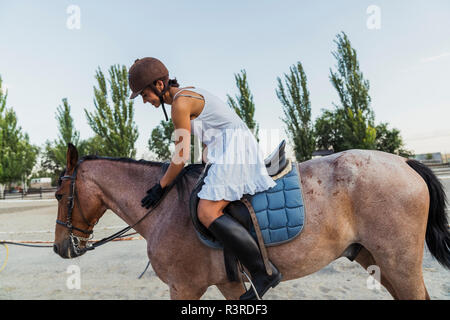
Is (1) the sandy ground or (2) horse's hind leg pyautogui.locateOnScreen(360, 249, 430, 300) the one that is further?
(1) the sandy ground

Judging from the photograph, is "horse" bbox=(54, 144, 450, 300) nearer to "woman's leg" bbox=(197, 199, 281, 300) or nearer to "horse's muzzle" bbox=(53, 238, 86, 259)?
"woman's leg" bbox=(197, 199, 281, 300)

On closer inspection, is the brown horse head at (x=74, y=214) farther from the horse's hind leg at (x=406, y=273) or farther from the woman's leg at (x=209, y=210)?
the horse's hind leg at (x=406, y=273)

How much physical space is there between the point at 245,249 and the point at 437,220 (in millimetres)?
1442

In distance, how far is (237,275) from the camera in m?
1.81

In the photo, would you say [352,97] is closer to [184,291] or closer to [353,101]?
[353,101]

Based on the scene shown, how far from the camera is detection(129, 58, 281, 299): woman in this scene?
68.4 inches

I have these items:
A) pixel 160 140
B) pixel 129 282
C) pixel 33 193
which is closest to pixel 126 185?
pixel 129 282

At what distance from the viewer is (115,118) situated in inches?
752

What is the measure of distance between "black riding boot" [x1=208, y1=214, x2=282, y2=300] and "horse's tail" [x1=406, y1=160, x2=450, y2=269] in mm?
1184

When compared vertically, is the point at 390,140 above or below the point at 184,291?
above

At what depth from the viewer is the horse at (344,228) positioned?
1719 millimetres

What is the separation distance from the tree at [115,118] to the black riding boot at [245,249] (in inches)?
730

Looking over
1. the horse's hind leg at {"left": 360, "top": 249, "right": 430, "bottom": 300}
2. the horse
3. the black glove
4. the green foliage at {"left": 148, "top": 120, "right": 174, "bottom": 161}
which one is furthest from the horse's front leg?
the green foliage at {"left": 148, "top": 120, "right": 174, "bottom": 161}

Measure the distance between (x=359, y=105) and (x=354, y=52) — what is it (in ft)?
12.5
